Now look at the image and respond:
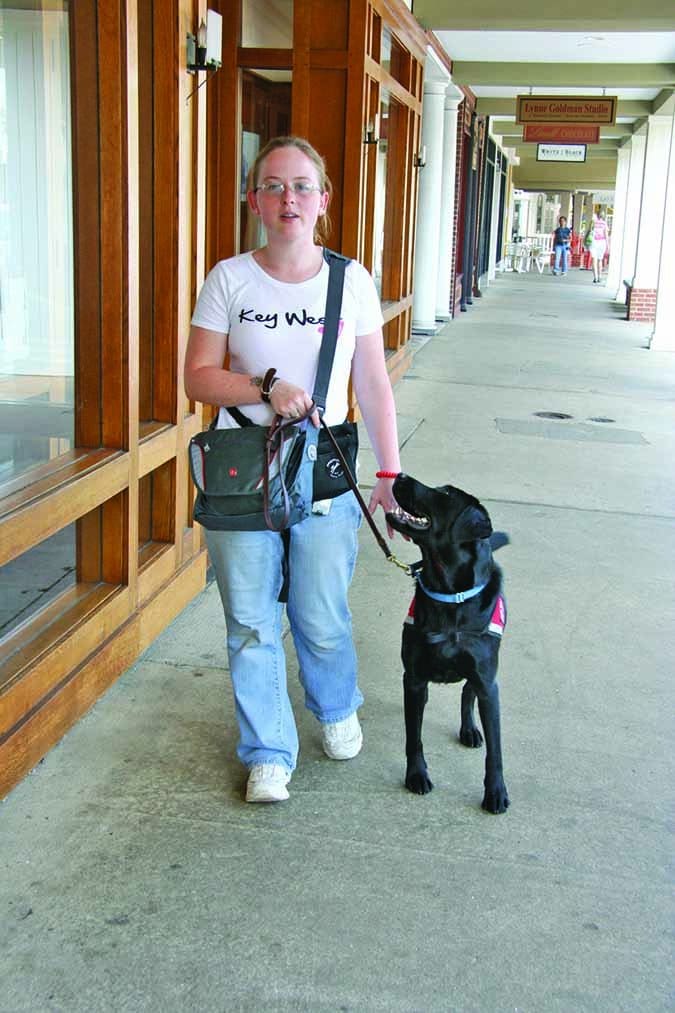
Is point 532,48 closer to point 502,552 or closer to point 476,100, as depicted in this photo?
point 476,100

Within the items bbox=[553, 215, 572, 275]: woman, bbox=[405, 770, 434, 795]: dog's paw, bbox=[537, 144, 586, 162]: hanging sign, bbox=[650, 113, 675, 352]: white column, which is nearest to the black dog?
bbox=[405, 770, 434, 795]: dog's paw

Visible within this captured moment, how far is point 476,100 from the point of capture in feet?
66.7

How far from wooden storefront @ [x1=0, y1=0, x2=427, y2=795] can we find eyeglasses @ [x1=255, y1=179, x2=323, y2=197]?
1027mm

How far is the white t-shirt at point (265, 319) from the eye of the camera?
116 inches

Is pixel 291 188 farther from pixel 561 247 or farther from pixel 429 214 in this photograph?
pixel 561 247

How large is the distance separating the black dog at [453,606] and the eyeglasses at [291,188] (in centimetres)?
79

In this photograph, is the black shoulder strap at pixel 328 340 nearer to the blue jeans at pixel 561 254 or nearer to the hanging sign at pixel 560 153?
the hanging sign at pixel 560 153

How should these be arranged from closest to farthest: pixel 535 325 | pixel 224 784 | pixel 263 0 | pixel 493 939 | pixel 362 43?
pixel 493 939, pixel 224 784, pixel 362 43, pixel 263 0, pixel 535 325

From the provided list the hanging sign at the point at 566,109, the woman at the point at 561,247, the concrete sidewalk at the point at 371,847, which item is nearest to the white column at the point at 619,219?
the woman at the point at 561,247

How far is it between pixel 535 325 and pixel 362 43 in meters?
11.3

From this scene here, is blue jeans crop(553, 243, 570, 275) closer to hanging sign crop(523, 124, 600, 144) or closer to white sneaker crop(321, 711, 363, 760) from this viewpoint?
hanging sign crop(523, 124, 600, 144)

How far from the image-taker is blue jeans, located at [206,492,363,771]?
9.98 feet

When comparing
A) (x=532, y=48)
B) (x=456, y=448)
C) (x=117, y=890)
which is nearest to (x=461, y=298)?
(x=532, y=48)

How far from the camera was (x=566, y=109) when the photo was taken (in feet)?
56.1
